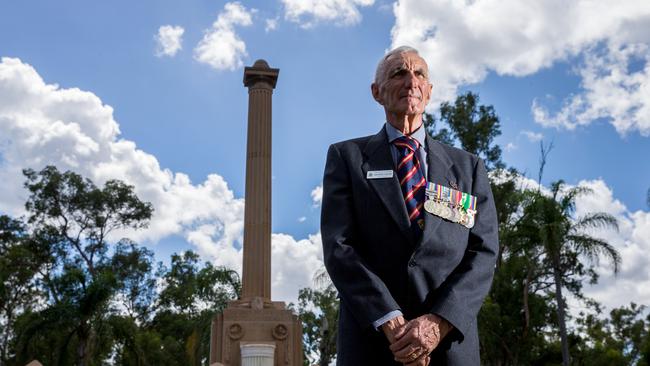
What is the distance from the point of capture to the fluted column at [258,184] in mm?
17312

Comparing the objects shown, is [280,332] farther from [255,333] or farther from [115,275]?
[115,275]

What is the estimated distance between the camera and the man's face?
9.11ft

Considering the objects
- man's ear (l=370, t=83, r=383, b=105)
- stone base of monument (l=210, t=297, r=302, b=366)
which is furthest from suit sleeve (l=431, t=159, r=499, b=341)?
stone base of monument (l=210, t=297, r=302, b=366)

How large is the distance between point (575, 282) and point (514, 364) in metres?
4.29

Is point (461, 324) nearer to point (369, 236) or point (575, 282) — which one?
point (369, 236)

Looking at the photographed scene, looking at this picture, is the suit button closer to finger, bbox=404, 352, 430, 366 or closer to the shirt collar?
finger, bbox=404, 352, 430, 366

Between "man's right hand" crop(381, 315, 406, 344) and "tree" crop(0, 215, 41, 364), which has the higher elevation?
"tree" crop(0, 215, 41, 364)

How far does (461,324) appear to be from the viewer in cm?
236

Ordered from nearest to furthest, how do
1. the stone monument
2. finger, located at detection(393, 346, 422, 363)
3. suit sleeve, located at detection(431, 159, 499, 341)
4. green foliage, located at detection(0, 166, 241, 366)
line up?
finger, located at detection(393, 346, 422, 363) → suit sleeve, located at detection(431, 159, 499, 341) → the stone monument → green foliage, located at detection(0, 166, 241, 366)

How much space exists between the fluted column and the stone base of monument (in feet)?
1.99

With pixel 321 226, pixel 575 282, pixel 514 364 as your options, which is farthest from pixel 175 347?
pixel 321 226

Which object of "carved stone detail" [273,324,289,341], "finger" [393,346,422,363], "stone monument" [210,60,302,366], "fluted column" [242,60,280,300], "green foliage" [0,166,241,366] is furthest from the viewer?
"green foliage" [0,166,241,366]

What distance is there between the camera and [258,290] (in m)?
17.2

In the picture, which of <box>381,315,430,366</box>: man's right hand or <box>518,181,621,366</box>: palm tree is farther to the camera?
<box>518,181,621,366</box>: palm tree
